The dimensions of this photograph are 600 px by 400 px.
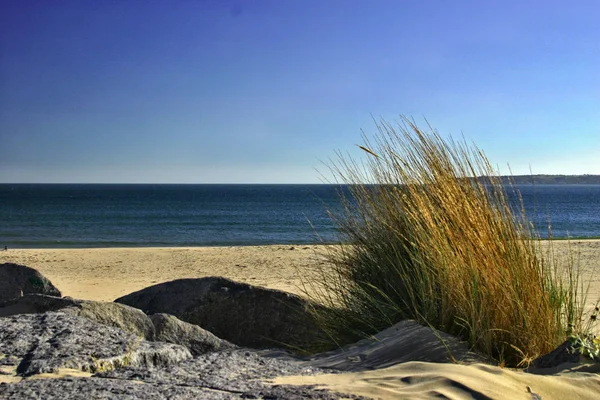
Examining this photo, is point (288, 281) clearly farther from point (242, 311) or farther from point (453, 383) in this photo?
point (453, 383)

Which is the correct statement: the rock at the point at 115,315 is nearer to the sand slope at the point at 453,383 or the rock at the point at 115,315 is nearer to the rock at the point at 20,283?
the sand slope at the point at 453,383

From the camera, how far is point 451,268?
134 inches

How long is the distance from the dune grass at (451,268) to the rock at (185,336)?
0.80m

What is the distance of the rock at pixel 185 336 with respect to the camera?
3580 millimetres

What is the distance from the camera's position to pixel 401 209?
13.4 feet

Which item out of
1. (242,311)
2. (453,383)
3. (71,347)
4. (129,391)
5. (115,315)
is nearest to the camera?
(129,391)

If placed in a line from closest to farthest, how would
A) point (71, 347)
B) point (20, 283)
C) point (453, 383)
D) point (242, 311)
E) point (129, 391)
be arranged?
point (129, 391)
point (453, 383)
point (71, 347)
point (242, 311)
point (20, 283)

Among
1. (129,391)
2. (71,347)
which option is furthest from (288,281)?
(129,391)

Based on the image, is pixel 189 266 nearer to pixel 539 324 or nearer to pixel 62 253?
pixel 62 253

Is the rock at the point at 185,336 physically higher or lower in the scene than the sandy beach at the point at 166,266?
higher

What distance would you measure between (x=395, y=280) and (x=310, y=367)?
3.66 ft

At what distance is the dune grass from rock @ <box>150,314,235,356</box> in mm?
798

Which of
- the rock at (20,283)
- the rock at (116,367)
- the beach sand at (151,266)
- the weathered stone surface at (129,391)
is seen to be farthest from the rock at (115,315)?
the beach sand at (151,266)

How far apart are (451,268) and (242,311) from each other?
69.5 inches
